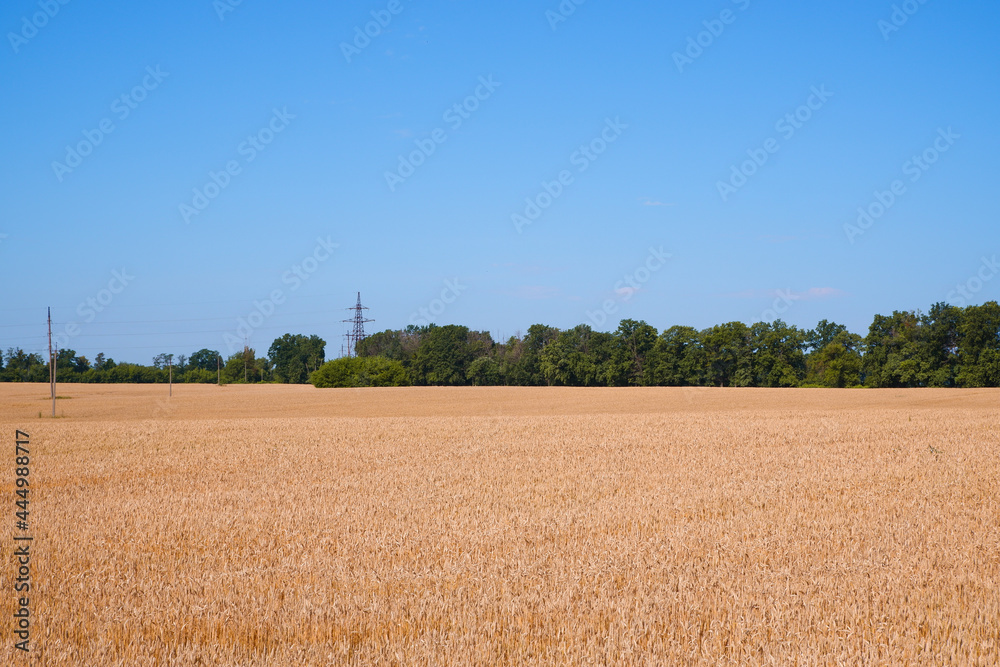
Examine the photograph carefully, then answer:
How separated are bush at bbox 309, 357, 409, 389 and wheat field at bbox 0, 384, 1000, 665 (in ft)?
244

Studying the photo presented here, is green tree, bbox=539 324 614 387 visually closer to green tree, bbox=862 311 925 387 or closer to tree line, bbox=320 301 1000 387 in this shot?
tree line, bbox=320 301 1000 387

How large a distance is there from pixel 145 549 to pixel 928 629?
8551mm

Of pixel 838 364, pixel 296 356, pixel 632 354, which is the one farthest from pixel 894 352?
pixel 296 356

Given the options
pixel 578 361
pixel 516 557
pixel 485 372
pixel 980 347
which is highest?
pixel 980 347

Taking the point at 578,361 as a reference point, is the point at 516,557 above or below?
below

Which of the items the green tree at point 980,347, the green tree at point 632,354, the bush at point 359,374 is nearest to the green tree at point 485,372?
the bush at point 359,374

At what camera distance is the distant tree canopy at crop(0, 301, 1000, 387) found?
73438mm

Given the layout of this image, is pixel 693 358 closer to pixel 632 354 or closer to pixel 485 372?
pixel 632 354

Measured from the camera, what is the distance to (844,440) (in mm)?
20766

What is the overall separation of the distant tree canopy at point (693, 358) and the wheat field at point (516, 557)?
2515 inches

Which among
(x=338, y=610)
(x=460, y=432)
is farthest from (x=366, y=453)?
(x=338, y=610)

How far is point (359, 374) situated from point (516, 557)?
8776cm

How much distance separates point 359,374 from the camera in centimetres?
9425

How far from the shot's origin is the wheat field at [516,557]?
237 inches
